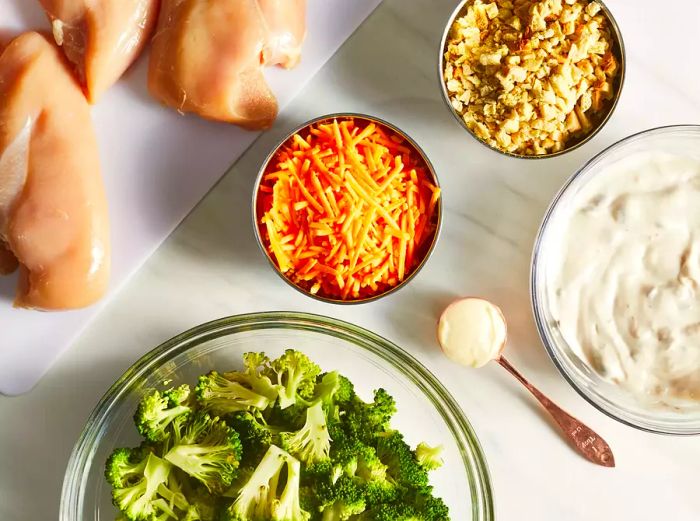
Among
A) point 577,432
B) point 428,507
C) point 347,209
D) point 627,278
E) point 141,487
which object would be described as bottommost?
point 577,432

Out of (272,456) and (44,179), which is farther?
(44,179)

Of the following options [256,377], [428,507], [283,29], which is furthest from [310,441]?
[283,29]

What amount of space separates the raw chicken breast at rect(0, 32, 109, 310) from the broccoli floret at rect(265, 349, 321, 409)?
48 cm

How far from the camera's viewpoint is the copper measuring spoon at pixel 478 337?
1.71 meters

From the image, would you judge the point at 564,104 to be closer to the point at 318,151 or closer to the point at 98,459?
the point at 318,151

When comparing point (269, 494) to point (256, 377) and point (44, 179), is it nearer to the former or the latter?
point (256, 377)

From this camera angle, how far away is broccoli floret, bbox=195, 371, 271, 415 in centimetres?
158

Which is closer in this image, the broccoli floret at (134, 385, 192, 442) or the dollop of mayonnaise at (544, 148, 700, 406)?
the broccoli floret at (134, 385, 192, 442)

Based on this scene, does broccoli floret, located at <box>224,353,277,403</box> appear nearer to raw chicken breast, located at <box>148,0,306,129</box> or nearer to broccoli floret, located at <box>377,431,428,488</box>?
broccoli floret, located at <box>377,431,428,488</box>

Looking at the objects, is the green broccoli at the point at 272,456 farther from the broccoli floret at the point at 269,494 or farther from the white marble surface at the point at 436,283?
the white marble surface at the point at 436,283

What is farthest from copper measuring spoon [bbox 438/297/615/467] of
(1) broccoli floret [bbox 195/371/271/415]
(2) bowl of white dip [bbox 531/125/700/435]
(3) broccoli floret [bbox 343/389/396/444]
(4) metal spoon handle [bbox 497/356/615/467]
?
(1) broccoli floret [bbox 195/371/271/415]

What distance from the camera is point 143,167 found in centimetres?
175

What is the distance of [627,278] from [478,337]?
357 millimetres

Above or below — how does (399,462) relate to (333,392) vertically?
below
